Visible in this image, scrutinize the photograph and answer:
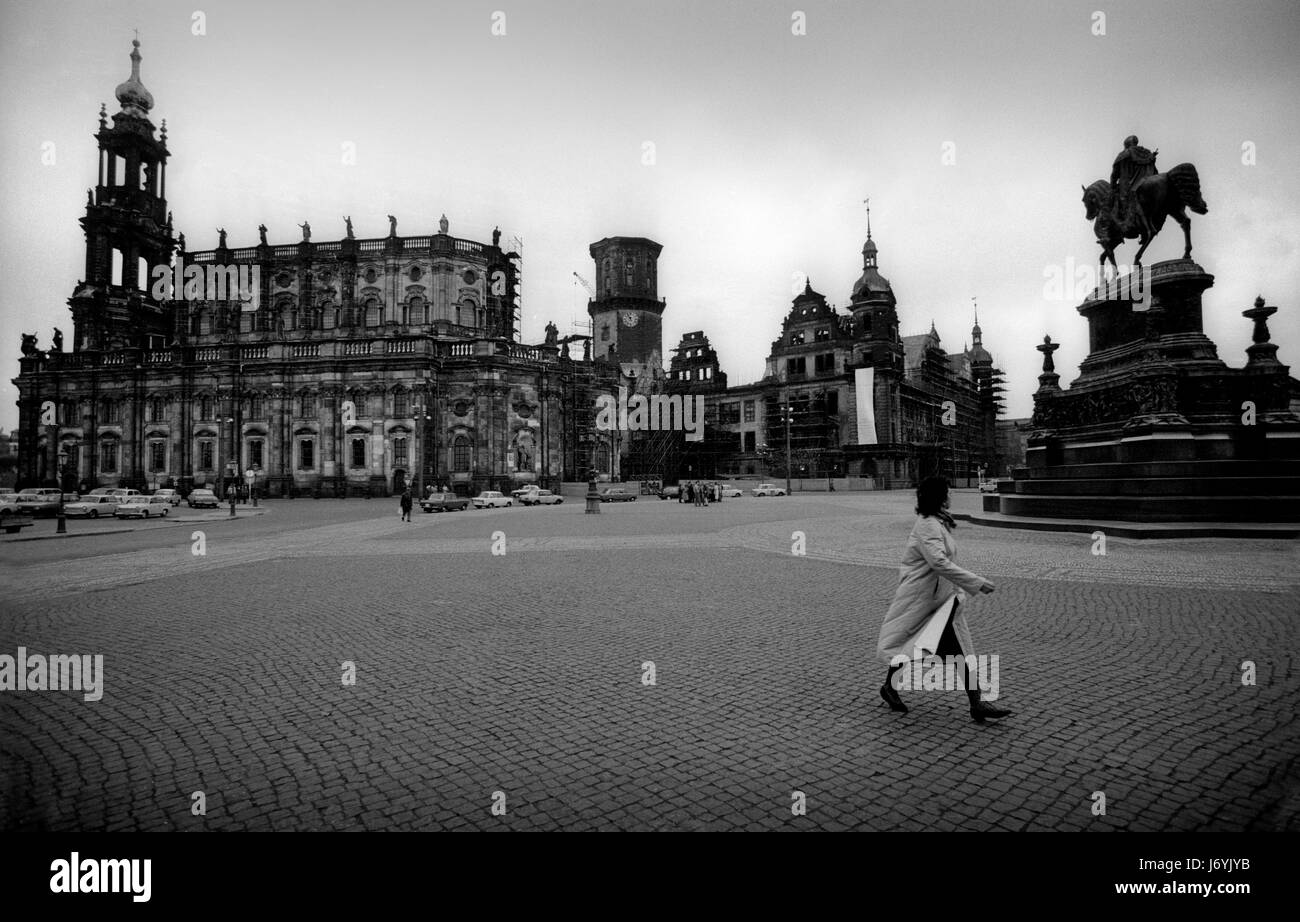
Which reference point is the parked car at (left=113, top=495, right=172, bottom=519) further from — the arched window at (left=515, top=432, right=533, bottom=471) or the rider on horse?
the rider on horse

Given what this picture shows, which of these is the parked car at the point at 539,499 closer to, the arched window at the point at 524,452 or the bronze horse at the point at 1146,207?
the arched window at the point at 524,452

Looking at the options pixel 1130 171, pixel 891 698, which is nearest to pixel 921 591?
pixel 891 698

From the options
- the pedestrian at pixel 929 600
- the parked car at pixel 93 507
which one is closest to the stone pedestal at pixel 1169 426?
the pedestrian at pixel 929 600

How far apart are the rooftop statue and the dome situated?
274 feet

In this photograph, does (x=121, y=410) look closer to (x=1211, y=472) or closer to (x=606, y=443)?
(x=606, y=443)

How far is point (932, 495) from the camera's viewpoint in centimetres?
478

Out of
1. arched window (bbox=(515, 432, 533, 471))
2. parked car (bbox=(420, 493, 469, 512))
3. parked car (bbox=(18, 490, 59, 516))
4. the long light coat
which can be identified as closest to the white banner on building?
arched window (bbox=(515, 432, 533, 471))

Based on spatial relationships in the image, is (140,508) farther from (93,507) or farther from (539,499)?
(539,499)

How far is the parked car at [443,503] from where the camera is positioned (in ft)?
126

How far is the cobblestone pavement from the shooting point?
3416 mm

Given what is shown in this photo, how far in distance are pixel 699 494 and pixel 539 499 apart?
15319 mm

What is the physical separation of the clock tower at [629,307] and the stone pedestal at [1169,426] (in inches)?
2522
